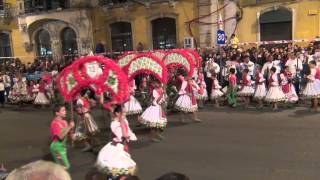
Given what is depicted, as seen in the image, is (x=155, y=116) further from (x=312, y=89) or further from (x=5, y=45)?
(x=5, y=45)

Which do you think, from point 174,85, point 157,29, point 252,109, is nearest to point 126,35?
point 157,29

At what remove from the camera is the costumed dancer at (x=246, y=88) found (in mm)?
16344

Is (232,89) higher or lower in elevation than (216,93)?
higher

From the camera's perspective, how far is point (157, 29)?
2777 cm

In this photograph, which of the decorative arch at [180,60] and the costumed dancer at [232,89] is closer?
the decorative arch at [180,60]

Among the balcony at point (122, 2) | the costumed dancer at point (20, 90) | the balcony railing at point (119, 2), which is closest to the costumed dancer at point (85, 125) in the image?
the costumed dancer at point (20, 90)

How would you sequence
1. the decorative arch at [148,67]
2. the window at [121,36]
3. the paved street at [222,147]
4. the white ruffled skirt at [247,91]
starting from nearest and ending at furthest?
the paved street at [222,147] → the decorative arch at [148,67] → the white ruffled skirt at [247,91] → the window at [121,36]

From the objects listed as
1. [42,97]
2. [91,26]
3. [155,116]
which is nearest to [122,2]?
[91,26]

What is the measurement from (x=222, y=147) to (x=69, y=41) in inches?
866

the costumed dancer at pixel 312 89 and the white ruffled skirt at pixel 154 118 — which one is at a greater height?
the costumed dancer at pixel 312 89

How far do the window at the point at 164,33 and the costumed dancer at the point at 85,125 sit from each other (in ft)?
51.6

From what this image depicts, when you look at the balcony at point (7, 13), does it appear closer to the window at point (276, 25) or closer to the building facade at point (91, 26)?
the building facade at point (91, 26)

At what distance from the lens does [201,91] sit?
1692 centimetres

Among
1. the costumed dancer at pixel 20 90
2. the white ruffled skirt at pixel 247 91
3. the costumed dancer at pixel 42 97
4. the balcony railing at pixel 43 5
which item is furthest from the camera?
the balcony railing at pixel 43 5
